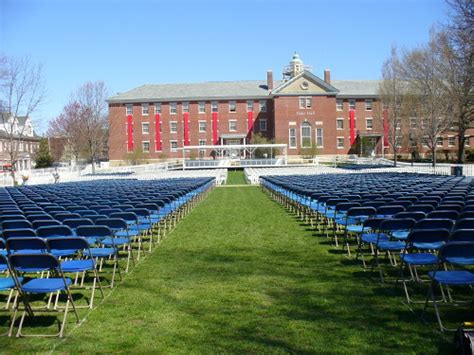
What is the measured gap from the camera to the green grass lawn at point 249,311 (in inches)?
187

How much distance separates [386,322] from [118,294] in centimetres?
344

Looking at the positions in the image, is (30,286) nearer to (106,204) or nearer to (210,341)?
(210,341)

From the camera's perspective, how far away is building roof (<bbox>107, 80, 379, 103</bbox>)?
73.0 m

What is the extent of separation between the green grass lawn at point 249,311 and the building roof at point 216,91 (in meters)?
64.8

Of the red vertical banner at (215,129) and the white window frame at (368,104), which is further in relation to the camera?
the white window frame at (368,104)

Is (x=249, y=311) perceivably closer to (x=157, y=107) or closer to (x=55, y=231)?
(x=55, y=231)

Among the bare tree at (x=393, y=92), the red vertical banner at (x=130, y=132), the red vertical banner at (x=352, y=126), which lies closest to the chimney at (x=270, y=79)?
the red vertical banner at (x=352, y=126)

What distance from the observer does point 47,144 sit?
7100cm

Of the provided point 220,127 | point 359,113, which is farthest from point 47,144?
point 359,113

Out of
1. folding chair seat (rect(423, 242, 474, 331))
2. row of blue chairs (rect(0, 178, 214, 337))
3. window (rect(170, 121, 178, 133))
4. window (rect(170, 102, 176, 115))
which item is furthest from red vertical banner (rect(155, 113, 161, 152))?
folding chair seat (rect(423, 242, 474, 331))

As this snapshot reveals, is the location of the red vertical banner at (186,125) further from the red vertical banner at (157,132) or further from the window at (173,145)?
the red vertical banner at (157,132)

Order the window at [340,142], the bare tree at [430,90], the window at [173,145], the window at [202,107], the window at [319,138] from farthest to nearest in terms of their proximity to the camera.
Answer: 1. the window at [202,107]
2. the window at [173,145]
3. the window at [340,142]
4. the window at [319,138]
5. the bare tree at [430,90]

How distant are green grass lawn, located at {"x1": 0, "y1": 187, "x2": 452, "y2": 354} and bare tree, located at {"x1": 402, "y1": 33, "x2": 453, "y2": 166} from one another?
3450 centimetres

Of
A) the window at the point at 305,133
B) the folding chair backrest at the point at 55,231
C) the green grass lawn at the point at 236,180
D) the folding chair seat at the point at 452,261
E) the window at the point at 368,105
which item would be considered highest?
the window at the point at 368,105
